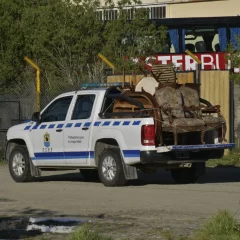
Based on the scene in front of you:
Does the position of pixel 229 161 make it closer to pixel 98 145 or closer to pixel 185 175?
pixel 185 175

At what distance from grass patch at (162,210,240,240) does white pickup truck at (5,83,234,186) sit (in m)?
4.95

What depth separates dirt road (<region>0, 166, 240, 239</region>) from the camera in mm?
10414

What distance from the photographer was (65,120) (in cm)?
1598

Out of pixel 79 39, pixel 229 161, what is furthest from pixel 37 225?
pixel 79 39

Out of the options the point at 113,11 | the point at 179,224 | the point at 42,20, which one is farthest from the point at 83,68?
the point at 179,224

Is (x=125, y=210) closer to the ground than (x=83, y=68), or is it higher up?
closer to the ground

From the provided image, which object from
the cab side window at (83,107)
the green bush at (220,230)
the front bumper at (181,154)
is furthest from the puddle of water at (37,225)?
the cab side window at (83,107)

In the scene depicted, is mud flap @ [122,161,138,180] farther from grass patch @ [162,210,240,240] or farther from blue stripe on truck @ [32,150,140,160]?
grass patch @ [162,210,240,240]

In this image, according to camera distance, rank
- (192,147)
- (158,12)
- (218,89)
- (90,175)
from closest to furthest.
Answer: (192,147)
(90,175)
(218,89)
(158,12)

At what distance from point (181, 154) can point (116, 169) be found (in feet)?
4.11

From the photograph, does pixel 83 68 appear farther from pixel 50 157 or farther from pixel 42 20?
pixel 50 157

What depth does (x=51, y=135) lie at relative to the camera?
16.1 metres

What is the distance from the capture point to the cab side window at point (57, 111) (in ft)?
52.9

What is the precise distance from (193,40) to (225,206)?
21967 mm
